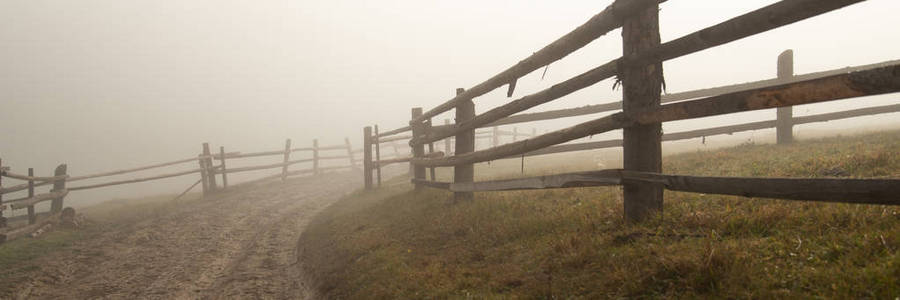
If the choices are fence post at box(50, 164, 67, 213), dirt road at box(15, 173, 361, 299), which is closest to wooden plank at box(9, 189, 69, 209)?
fence post at box(50, 164, 67, 213)

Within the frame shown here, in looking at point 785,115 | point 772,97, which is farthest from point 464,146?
point 785,115

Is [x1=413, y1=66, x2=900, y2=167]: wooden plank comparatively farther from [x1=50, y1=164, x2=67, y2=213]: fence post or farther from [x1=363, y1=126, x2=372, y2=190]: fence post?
[x1=50, y1=164, x2=67, y2=213]: fence post

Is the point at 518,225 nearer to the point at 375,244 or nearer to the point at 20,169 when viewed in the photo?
the point at 375,244

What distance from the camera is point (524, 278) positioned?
9.56ft

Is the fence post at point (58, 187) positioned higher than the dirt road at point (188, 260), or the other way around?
the fence post at point (58, 187)

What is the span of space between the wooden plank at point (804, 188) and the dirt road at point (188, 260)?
4.42 metres

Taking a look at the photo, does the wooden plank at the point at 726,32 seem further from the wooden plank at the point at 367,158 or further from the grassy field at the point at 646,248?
the wooden plank at the point at 367,158

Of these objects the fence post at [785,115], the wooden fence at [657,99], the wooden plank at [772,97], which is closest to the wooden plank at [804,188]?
the wooden fence at [657,99]

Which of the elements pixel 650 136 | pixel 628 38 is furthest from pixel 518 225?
pixel 628 38

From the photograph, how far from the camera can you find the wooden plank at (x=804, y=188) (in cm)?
172

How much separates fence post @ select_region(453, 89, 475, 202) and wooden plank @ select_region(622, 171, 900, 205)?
3.48 m

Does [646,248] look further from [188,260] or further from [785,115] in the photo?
[188,260]

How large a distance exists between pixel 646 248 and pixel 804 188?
34.5 inches

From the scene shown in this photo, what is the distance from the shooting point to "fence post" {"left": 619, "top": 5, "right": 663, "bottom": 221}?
9.41 ft
